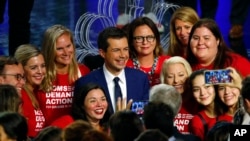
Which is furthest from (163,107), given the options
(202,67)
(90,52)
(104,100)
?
(90,52)

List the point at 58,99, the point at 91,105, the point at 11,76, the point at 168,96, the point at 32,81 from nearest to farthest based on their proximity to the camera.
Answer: the point at 168,96, the point at 91,105, the point at 11,76, the point at 32,81, the point at 58,99

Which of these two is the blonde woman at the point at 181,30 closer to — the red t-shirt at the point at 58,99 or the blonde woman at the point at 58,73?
the blonde woman at the point at 58,73

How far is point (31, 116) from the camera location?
738 cm

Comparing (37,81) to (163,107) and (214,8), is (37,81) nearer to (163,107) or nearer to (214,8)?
(163,107)

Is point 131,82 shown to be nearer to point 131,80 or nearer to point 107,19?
point 131,80

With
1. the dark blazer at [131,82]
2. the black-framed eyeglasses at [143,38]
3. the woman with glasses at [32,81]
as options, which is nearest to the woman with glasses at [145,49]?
the black-framed eyeglasses at [143,38]

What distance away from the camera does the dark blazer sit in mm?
7414

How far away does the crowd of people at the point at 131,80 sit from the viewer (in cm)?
691

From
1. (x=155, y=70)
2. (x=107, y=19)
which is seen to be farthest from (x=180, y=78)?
(x=107, y=19)

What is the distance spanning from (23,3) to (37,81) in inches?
65.7

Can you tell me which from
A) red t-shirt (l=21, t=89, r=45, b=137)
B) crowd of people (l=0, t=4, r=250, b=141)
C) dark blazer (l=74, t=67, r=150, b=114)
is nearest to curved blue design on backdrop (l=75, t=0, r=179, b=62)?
crowd of people (l=0, t=4, r=250, b=141)

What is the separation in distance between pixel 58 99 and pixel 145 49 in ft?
2.75

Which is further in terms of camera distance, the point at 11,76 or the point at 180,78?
the point at 180,78

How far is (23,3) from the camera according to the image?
29.7ft
